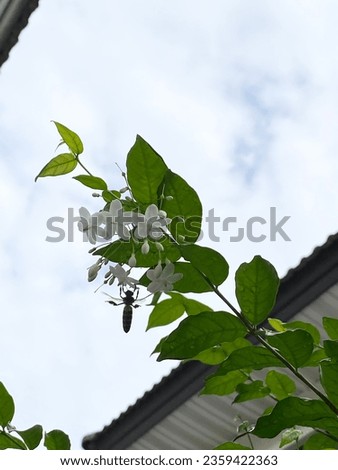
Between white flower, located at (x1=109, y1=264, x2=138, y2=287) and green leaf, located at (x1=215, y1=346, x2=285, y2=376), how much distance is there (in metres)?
0.13

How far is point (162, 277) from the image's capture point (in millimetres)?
743

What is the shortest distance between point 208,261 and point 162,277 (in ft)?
0.16

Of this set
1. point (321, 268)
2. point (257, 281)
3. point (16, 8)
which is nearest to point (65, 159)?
point (257, 281)

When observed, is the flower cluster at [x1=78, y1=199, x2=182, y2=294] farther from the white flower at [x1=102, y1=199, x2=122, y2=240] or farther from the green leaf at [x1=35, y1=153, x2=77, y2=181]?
the green leaf at [x1=35, y1=153, x2=77, y2=181]

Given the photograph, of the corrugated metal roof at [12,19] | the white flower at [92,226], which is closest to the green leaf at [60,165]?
the white flower at [92,226]

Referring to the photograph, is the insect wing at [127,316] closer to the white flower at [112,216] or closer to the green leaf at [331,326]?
the white flower at [112,216]

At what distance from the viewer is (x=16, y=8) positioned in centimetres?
205

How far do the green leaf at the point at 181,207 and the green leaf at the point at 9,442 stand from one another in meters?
0.33

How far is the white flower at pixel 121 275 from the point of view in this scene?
0.76 m

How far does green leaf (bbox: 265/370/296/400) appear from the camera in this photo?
1039 millimetres

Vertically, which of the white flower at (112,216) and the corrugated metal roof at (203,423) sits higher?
the white flower at (112,216)

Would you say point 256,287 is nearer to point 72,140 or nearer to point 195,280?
point 195,280

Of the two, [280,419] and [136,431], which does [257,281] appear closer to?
[280,419]

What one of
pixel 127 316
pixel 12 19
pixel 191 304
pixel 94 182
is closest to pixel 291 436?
A: pixel 191 304
